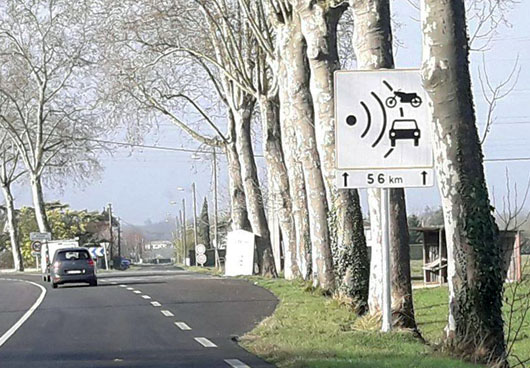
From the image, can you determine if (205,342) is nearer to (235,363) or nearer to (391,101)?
(235,363)

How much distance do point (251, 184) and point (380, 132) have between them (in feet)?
91.5

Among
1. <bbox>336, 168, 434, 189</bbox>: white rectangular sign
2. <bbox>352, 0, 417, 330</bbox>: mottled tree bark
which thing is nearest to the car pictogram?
<bbox>336, 168, 434, 189</bbox>: white rectangular sign

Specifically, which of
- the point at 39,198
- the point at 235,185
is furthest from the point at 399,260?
the point at 39,198

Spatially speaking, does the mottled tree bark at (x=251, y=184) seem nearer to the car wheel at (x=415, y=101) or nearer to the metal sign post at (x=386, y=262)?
the metal sign post at (x=386, y=262)

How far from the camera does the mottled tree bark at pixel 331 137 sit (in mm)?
20922

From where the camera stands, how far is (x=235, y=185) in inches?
1780

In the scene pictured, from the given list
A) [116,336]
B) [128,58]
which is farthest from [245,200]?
[116,336]

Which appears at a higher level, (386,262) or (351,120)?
(351,120)

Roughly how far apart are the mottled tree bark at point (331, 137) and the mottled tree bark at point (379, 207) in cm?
354

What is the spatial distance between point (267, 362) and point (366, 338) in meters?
2.16

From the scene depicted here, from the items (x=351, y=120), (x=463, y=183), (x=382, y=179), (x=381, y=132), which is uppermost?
(x=351, y=120)

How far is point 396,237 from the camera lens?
666 inches

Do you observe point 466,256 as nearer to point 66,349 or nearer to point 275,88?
point 66,349

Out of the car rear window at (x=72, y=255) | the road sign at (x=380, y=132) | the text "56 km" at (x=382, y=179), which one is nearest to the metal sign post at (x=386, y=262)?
the text "56 km" at (x=382, y=179)
